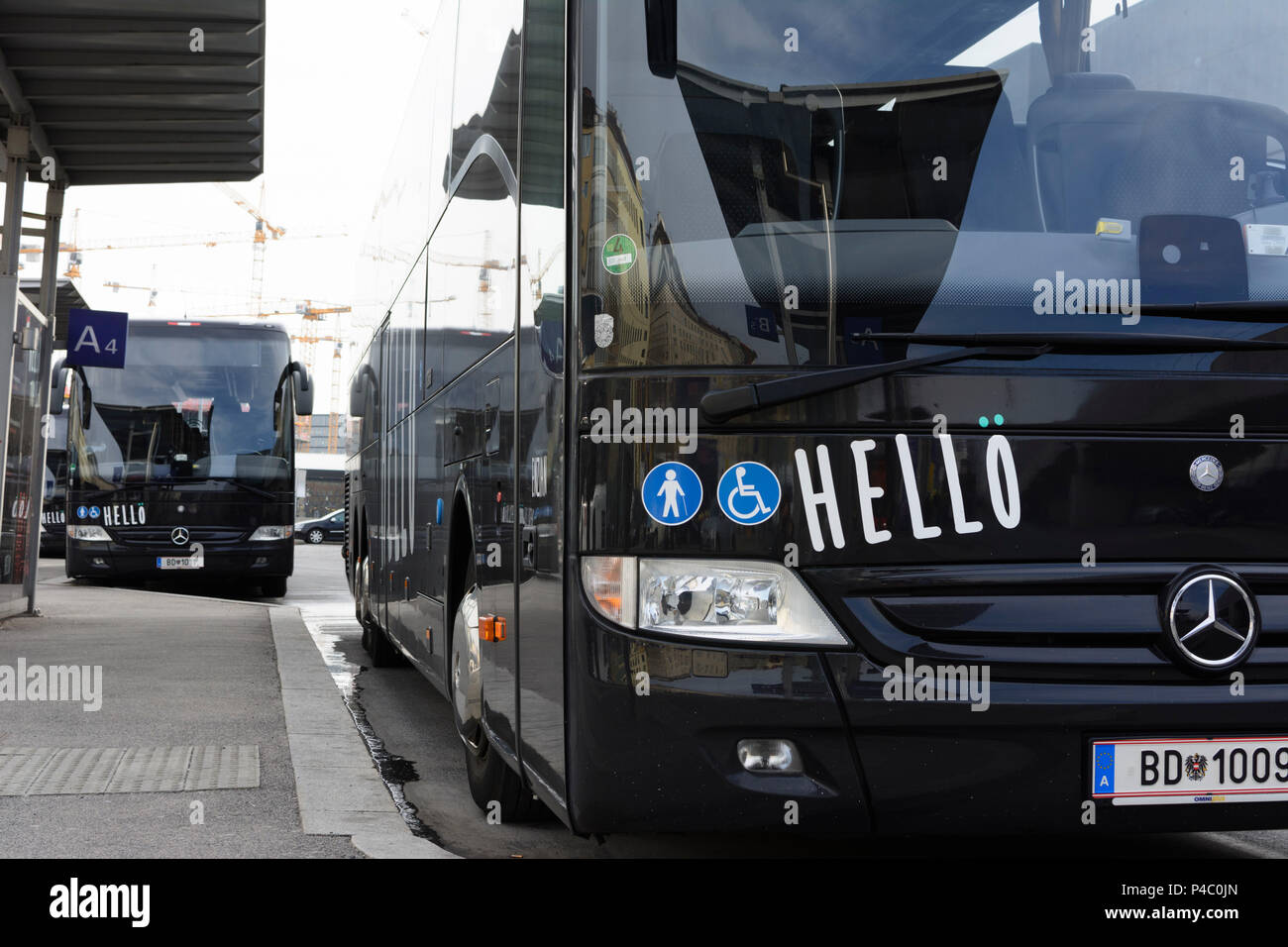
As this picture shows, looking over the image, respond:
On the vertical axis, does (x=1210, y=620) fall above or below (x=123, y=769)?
above

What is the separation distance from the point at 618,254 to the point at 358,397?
8.18 m

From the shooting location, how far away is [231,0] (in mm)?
10039

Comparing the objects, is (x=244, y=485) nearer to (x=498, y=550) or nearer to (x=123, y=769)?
(x=123, y=769)

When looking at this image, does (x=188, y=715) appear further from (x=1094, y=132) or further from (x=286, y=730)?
(x=1094, y=132)

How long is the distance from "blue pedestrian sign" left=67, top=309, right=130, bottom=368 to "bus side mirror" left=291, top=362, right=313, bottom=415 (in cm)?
529

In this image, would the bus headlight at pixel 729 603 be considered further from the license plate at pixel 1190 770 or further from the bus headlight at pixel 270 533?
the bus headlight at pixel 270 533

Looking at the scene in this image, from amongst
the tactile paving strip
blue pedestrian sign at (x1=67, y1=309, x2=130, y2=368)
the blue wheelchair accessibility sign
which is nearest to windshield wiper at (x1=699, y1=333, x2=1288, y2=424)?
the blue wheelchair accessibility sign

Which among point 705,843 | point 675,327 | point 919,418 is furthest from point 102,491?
point 919,418

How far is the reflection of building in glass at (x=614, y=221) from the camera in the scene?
3.59m

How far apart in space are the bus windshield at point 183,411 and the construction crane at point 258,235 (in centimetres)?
9488

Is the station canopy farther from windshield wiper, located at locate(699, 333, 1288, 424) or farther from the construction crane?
the construction crane

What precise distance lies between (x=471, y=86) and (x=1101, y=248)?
2.84 meters

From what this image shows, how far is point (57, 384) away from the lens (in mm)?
20078

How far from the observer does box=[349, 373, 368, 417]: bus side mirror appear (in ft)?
36.4
